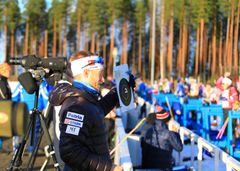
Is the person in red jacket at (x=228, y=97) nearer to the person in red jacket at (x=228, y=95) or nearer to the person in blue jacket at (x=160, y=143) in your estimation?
the person in red jacket at (x=228, y=95)

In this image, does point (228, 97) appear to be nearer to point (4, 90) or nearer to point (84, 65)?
point (4, 90)

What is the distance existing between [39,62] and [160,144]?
294 cm

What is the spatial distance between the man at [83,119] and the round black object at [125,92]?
0.51m

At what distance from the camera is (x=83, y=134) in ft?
10.0

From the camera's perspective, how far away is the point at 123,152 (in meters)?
5.11

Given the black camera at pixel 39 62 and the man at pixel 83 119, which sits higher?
the black camera at pixel 39 62

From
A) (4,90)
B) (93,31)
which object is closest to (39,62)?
(4,90)

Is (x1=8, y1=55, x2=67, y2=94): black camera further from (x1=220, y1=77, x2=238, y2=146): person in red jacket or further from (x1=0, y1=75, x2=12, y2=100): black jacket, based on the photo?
(x1=220, y1=77, x2=238, y2=146): person in red jacket

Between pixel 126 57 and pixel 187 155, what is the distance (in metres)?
51.2

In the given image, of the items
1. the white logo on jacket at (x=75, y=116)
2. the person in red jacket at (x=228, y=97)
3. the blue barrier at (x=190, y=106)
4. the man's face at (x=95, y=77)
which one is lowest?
the blue barrier at (x=190, y=106)

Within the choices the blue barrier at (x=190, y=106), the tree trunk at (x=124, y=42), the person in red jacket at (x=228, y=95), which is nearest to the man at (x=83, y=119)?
the person in red jacket at (x=228, y=95)

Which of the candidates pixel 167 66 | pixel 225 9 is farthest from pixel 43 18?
pixel 225 9

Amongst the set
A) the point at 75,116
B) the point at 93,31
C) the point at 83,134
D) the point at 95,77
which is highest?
the point at 93,31

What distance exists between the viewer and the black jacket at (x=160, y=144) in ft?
22.9
